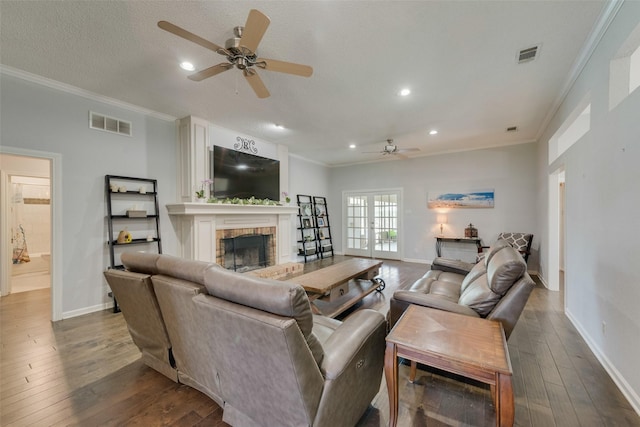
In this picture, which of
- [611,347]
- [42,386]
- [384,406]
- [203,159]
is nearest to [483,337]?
[384,406]

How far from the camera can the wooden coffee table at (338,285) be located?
2863 mm

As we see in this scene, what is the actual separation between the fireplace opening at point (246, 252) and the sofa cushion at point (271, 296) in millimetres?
3728

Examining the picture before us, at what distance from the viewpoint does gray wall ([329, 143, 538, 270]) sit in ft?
18.0

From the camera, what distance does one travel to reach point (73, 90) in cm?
319

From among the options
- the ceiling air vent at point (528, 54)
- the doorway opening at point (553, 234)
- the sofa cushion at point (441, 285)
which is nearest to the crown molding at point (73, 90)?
the sofa cushion at point (441, 285)

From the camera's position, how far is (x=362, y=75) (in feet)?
9.44

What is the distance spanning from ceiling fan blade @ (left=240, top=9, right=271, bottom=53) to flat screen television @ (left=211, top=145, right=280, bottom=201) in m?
2.82

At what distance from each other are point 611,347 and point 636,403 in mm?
469

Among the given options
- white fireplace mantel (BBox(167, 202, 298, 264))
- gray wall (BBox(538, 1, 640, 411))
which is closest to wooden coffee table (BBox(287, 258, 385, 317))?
white fireplace mantel (BBox(167, 202, 298, 264))

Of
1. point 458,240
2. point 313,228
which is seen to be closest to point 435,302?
point 458,240

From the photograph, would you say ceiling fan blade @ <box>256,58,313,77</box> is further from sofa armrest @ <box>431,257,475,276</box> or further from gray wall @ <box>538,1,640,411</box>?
sofa armrest @ <box>431,257,475,276</box>

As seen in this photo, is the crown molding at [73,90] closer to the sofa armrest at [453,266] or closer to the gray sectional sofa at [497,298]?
the gray sectional sofa at [497,298]

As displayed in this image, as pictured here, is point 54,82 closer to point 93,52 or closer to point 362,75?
point 93,52

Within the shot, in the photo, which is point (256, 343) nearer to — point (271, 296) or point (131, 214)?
point (271, 296)
